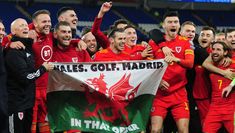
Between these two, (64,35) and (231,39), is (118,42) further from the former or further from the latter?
(231,39)

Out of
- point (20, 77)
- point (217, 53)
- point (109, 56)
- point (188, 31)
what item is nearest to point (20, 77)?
point (20, 77)

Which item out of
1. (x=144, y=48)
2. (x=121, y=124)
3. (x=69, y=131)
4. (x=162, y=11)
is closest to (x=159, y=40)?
(x=144, y=48)

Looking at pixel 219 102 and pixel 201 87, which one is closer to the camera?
pixel 219 102

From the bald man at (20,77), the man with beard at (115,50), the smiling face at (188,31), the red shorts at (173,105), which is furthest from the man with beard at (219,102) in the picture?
the bald man at (20,77)

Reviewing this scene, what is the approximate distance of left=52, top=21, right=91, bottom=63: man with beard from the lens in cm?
614

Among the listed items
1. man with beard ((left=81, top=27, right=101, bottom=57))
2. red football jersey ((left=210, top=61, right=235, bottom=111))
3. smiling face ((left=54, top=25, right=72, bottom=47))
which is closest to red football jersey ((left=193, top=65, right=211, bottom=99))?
red football jersey ((left=210, top=61, right=235, bottom=111))

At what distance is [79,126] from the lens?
19.9 ft

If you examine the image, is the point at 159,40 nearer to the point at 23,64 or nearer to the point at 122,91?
the point at 122,91

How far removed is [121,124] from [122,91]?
41 centimetres

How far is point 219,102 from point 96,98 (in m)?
1.72

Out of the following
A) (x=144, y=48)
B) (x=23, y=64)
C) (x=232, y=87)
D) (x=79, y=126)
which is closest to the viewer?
(x=23, y=64)

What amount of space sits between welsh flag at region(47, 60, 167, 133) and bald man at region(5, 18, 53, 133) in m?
0.37

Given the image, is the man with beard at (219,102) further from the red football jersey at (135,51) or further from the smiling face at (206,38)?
the red football jersey at (135,51)

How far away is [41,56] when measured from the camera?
6062mm
